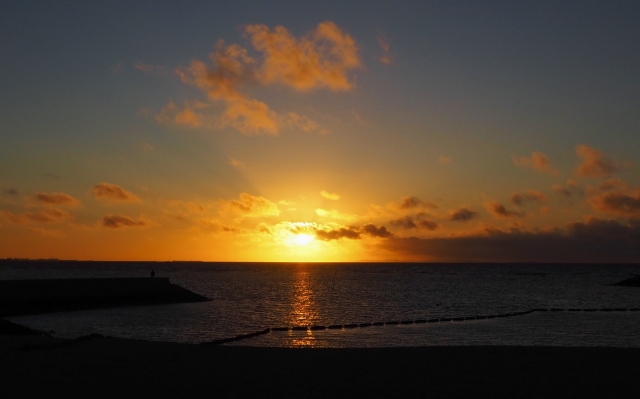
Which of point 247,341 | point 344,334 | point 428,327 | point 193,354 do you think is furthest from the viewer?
point 428,327

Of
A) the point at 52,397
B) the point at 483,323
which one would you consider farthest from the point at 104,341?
the point at 483,323

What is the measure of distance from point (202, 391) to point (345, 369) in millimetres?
5191

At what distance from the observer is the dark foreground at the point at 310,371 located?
15.2 m

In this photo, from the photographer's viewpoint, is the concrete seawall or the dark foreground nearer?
the dark foreground

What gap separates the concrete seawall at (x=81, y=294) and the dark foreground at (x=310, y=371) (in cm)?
3593

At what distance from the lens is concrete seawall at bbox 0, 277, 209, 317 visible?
55125 millimetres

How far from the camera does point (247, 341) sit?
37000mm

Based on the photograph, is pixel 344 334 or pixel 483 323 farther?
pixel 483 323

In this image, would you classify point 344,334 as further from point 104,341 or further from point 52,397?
point 52,397

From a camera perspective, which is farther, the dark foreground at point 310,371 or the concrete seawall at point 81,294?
the concrete seawall at point 81,294

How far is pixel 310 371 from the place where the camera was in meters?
17.9

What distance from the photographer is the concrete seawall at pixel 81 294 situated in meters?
55.1

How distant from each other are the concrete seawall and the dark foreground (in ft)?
118

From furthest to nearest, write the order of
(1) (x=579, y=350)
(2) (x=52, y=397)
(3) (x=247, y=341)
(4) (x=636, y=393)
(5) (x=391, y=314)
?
(5) (x=391, y=314), (3) (x=247, y=341), (1) (x=579, y=350), (4) (x=636, y=393), (2) (x=52, y=397)
